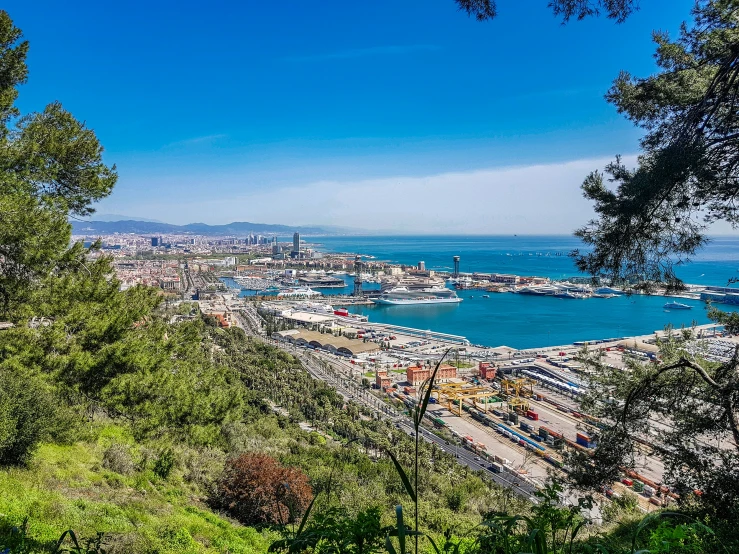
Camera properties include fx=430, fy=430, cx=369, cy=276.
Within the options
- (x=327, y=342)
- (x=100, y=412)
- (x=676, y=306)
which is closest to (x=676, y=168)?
(x=100, y=412)

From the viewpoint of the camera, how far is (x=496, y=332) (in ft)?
77.9

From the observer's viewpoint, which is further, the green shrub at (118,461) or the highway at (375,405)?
the highway at (375,405)

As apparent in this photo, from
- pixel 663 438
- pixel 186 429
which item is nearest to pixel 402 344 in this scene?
pixel 186 429

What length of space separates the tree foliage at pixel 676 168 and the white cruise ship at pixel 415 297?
3219 centimetres

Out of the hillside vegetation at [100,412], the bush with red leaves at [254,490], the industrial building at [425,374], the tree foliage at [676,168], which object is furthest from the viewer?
the industrial building at [425,374]

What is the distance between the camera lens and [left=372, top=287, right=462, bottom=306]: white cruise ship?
3425 cm

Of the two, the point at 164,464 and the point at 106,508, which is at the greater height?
the point at 106,508

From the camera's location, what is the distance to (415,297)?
3559cm

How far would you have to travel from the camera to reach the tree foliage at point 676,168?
163cm

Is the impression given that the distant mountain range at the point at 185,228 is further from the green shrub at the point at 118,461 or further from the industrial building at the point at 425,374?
the green shrub at the point at 118,461

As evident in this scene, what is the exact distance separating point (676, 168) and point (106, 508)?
3.07m

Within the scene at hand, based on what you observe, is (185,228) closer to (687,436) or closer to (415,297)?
(415,297)

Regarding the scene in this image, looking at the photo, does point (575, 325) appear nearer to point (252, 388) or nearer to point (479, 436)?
point (479, 436)

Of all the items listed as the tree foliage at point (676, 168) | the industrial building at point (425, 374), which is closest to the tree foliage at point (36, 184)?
the tree foliage at point (676, 168)
